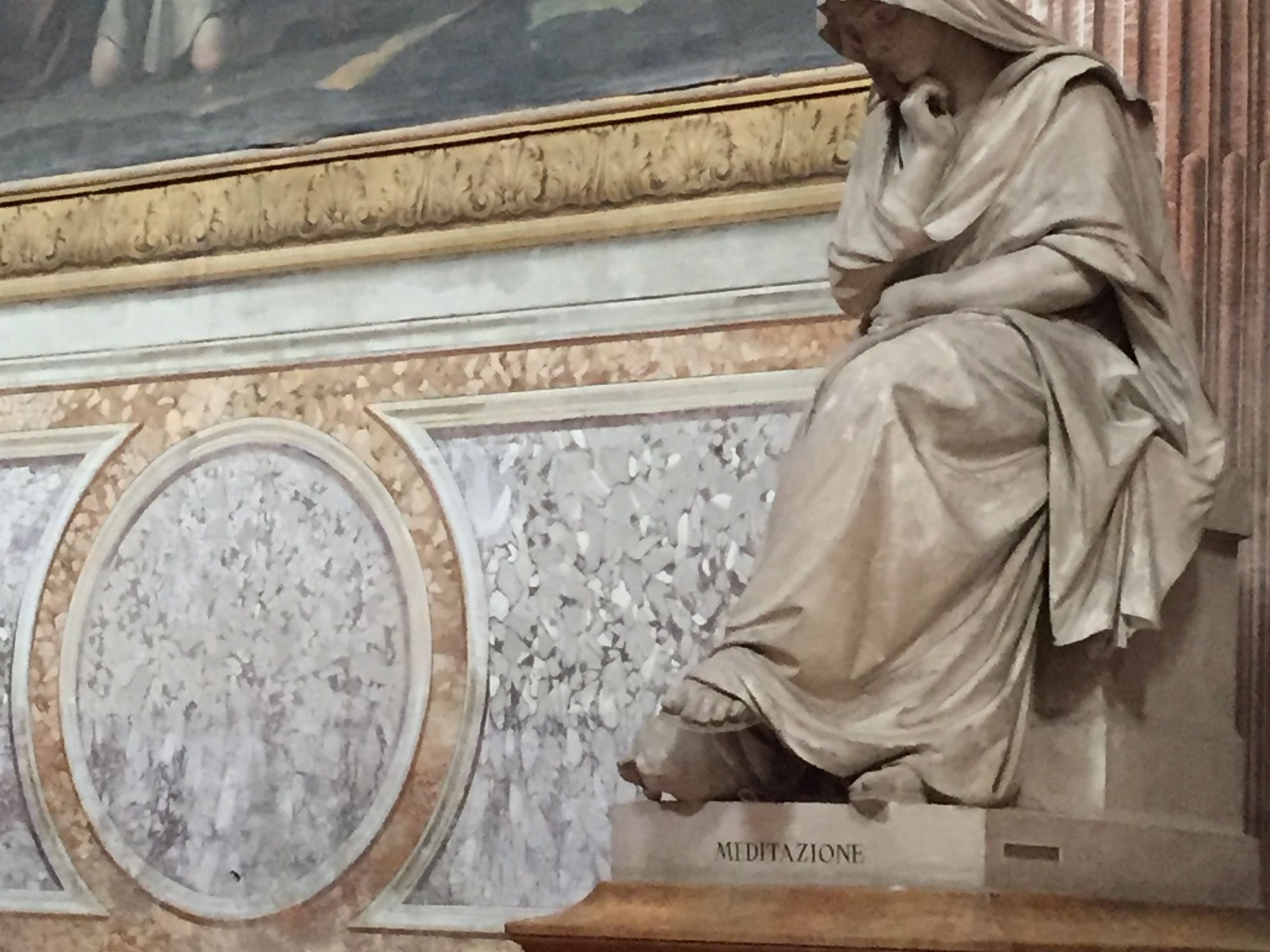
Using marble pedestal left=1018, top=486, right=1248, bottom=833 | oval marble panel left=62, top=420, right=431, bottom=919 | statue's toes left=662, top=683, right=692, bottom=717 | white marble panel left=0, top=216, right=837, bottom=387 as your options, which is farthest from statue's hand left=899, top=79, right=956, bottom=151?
oval marble panel left=62, top=420, right=431, bottom=919

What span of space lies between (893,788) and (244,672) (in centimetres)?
275

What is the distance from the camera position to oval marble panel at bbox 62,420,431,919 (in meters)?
5.13

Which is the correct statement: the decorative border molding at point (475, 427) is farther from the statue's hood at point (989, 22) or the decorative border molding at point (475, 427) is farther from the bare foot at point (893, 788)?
the bare foot at point (893, 788)

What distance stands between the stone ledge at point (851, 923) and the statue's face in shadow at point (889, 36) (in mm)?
1408

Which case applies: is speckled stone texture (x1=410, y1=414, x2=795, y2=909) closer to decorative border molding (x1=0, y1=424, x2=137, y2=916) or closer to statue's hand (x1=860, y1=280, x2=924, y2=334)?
decorative border molding (x1=0, y1=424, x2=137, y2=916)

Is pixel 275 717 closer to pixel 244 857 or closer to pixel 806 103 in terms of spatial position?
pixel 244 857

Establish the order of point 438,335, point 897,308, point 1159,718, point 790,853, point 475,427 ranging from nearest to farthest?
1. point 790,853
2. point 1159,718
3. point 897,308
4. point 475,427
5. point 438,335

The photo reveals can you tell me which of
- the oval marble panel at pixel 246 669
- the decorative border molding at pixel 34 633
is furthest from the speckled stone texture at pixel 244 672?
the decorative border molding at pixel 34 633

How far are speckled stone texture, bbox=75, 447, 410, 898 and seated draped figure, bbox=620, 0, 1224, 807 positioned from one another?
83.2 inches

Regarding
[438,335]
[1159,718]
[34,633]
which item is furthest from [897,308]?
[34,633]

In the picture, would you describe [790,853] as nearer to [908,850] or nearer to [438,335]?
[908,850]

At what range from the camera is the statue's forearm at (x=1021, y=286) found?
3309mm

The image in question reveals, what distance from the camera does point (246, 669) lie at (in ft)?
17.4

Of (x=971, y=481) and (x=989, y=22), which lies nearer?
(x=971, y=481)
